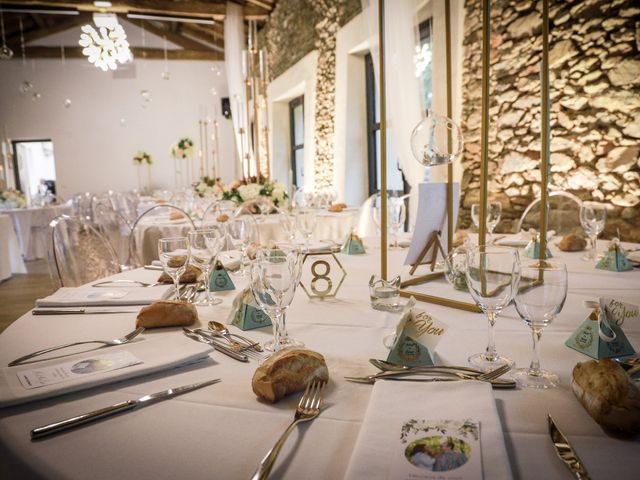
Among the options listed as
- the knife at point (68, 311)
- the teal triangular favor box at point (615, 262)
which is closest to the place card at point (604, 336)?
the teal triangular favor box at point (615, 262)

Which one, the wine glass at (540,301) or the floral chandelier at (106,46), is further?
the floral chandelier at (106,46)

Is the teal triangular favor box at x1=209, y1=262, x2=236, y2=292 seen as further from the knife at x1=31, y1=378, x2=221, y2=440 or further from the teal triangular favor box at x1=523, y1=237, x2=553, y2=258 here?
the teal triangular favor box at x1=523, y1=237, x2=553, y2=258

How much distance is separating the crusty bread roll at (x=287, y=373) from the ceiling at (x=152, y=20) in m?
9.17

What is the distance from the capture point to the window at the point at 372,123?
598 centimetres

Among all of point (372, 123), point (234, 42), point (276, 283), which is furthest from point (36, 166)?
point (276, 283)

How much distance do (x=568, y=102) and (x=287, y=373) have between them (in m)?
3.12

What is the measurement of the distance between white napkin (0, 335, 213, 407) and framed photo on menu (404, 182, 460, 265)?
745 mm

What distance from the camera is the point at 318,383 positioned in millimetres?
722

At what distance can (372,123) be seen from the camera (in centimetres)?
610

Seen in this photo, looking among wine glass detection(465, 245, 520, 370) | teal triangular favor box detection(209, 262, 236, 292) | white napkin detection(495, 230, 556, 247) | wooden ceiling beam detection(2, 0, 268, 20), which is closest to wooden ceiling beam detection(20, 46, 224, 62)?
wooden ceiling beam detection(2, 0, 268, 20)

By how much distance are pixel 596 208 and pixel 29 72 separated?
13.2 meters

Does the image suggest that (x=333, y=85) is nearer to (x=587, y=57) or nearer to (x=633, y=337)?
(x=587, y=57)

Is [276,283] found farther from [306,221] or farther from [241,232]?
[306,221]

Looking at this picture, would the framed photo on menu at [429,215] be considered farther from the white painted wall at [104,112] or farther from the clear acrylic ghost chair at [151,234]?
the white painted wall at [104,112]
